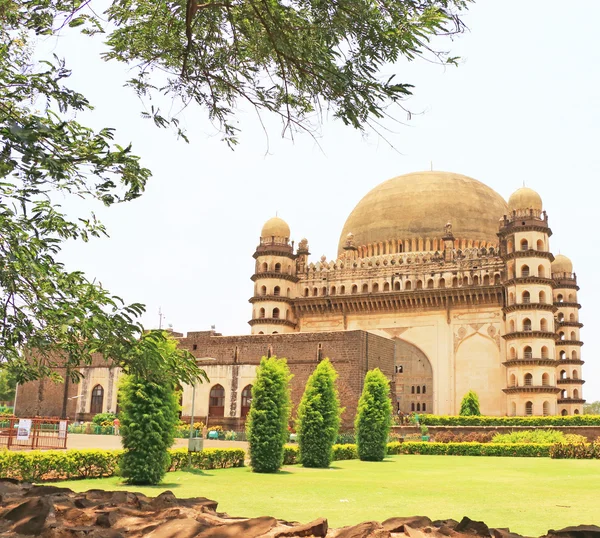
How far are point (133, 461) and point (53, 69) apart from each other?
981cm

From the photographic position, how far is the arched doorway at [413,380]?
136 ft

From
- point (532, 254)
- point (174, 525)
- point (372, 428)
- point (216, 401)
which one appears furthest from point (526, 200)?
point (174, 525)

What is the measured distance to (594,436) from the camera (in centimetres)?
2875

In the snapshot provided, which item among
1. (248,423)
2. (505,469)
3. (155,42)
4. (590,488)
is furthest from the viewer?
(505,469)

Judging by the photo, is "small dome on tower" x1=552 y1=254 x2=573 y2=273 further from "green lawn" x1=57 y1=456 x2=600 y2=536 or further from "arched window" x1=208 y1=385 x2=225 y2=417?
"green lawn" x1=57 y1=456 x2=600 y2=536

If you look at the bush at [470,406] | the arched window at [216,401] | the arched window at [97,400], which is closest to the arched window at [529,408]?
the bush at [470,406]

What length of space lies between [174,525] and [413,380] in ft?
127

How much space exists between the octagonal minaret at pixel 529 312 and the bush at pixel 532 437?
9159mm

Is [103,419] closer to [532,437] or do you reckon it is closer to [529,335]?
[532,437]

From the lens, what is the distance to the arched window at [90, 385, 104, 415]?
111ft

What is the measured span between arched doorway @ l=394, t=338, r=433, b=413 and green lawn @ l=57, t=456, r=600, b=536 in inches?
850

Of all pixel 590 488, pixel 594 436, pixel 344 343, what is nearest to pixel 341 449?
pixel 344 343

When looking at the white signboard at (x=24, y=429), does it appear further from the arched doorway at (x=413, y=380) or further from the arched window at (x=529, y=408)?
the arched window at (x=529, y=408)

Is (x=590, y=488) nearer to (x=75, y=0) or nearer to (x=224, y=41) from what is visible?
(x=224, y=41)
